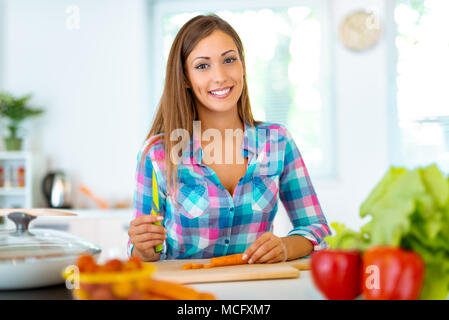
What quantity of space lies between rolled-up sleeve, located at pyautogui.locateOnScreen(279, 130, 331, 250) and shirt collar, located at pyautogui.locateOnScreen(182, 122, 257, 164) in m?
0.11

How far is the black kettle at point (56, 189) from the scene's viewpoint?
349cm

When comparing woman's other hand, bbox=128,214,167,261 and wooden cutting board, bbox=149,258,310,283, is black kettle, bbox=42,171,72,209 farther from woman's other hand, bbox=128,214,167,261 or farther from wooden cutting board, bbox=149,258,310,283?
wooden cutting board, bbox=149,258,310,283

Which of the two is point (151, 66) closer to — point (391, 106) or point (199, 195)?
point (391, 106)

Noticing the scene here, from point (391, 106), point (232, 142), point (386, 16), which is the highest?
point (386, 16)

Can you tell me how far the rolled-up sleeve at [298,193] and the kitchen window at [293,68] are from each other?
2199mm

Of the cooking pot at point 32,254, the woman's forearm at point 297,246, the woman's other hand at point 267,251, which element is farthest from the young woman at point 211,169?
the cooking pot at point 32,254

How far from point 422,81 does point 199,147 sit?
8.64ft

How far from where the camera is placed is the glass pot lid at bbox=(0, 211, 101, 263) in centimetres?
72

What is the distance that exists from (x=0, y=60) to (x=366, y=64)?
9.67 feet

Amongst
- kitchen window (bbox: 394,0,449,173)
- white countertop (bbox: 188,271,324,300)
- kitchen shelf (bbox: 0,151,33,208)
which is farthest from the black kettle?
white countertop (bbox: 188,271,324,300)

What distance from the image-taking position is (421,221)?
584 mm


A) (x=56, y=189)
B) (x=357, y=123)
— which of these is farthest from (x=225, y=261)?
(x=56, y=189)

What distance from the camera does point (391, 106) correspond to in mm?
3475

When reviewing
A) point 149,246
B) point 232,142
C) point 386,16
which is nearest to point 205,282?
point 149,246
